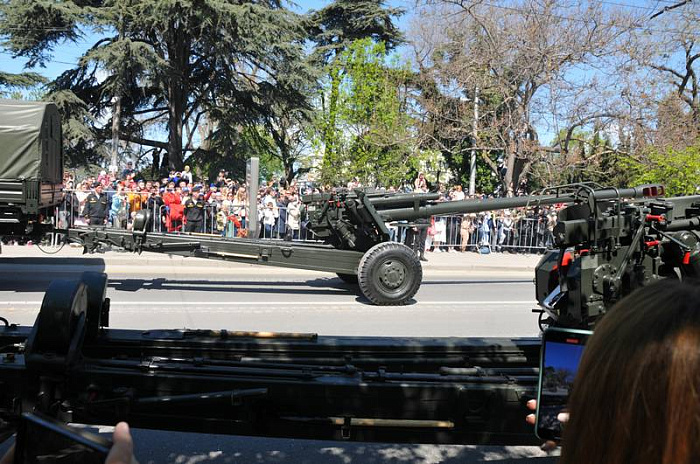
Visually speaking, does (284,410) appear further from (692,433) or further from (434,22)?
(434,22)

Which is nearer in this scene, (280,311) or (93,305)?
(93,305)

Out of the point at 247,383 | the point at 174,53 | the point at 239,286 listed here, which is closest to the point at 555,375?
the point at 247,383

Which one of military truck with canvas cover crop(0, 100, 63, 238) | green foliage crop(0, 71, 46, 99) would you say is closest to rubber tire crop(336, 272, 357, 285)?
military truck with canvas cover crop(0, 100, 63, 238)

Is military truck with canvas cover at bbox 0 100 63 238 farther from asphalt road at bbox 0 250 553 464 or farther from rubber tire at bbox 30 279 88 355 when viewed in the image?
rubber tire at bbox 30 279 88 355

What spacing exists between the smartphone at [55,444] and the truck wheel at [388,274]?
27.1ft

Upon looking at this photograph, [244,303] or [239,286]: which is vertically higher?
[239,286]

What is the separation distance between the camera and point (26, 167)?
1023 cm

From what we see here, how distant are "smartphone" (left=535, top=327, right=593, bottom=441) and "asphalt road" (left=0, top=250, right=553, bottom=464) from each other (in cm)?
207

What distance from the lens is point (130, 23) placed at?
24.9 m

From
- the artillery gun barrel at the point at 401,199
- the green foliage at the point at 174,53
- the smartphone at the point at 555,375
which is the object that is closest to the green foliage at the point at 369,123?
the green foliage at the point at 174,53

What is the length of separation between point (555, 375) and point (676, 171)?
791 inches

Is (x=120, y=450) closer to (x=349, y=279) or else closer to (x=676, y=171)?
(x=349, y=279)

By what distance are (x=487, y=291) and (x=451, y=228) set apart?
7.04 meters

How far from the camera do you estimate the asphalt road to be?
14.1 ft
